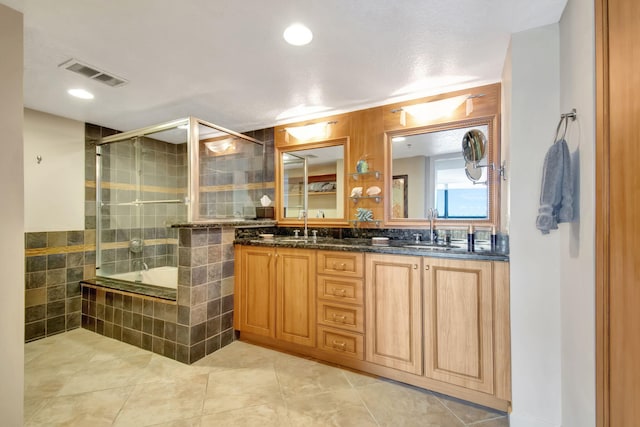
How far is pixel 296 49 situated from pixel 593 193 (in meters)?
1.70

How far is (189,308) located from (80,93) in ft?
6.83

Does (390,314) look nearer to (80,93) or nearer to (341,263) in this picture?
(341,263)

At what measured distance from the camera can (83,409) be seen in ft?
5.49

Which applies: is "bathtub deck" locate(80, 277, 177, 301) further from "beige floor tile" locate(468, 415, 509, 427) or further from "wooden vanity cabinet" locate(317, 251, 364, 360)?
"beige floor tile" locate(468, 415, 509, 427)

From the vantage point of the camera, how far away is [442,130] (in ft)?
7.70

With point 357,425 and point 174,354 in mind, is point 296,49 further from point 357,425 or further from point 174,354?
point 174,354

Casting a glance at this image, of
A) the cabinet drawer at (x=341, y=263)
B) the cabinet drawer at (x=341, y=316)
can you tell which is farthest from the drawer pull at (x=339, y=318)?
the cabinet drawer at (x=341, y=263)

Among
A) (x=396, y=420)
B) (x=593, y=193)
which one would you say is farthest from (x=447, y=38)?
(x=396, y=420)

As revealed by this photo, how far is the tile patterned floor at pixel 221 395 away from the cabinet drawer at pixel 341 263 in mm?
758

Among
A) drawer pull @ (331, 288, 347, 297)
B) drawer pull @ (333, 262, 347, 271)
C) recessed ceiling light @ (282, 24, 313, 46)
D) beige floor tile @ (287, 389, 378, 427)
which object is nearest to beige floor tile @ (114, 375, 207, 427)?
beige floor tile @ (287, 389, 378, 427)

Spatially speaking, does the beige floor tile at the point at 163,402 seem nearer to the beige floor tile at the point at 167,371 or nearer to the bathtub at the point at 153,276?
the beige floor tile at the point at 167,371

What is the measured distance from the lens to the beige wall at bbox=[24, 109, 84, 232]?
8.73 ft

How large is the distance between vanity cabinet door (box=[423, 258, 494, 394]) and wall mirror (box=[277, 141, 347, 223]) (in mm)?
1253

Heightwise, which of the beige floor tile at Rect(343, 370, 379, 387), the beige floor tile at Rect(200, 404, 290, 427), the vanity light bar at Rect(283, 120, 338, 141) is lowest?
the beige floor tile at Rect(343, 370, 379, 387)
